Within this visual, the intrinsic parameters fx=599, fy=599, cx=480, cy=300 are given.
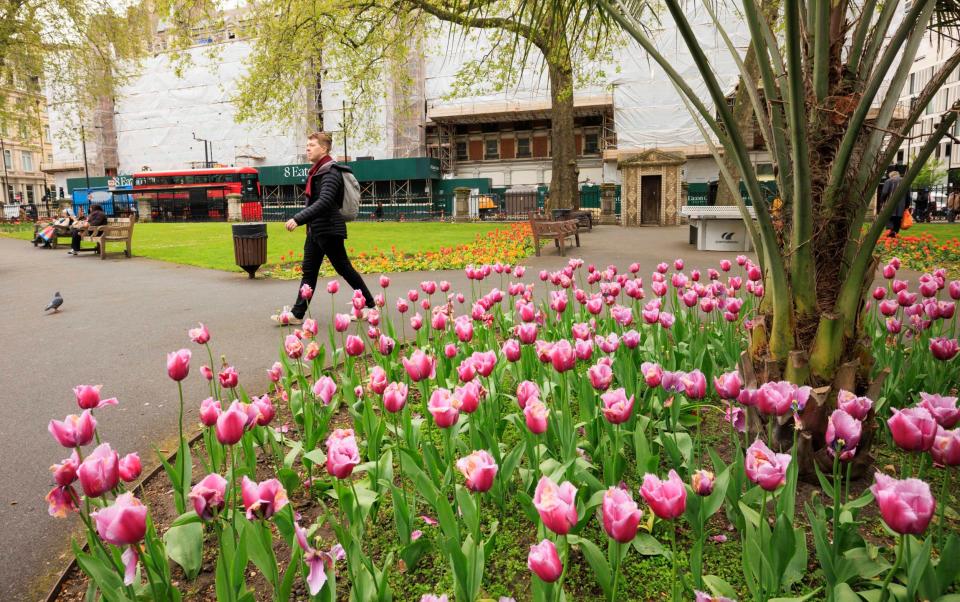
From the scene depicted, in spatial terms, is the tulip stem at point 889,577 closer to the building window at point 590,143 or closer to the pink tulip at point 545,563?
the pink tulip at point 545,563

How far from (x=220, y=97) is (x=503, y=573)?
159 feet

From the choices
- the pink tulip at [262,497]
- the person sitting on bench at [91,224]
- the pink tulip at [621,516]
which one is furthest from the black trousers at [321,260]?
the person sitting on bench at [91,224]

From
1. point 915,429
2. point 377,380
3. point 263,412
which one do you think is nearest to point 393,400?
point 377,380

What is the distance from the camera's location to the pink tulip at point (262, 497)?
134 cm

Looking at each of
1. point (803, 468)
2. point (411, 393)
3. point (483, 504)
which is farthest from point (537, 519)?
point (411, 393)

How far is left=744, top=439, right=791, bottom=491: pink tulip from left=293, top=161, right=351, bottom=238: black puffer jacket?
4.72m

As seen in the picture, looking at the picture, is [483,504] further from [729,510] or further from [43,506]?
[43,506]

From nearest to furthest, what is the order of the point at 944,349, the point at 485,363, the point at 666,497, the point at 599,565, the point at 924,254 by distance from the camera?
1. the point at 666,497
2. the point at 599,565
3. the point at 485,363
4. the point at 944,349
5. the point at 924,254

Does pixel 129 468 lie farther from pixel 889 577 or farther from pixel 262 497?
pixel 889 577

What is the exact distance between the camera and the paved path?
7.72 feet

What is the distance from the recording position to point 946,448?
4.59 ft

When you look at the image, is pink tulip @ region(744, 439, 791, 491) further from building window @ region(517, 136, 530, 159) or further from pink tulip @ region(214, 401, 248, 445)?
building window @ region(517, 136, 530, 159)

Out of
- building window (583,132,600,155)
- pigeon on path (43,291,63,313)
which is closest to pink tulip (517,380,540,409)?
pigeon on path (43,291,63,313)

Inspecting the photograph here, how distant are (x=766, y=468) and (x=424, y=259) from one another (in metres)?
10.3
